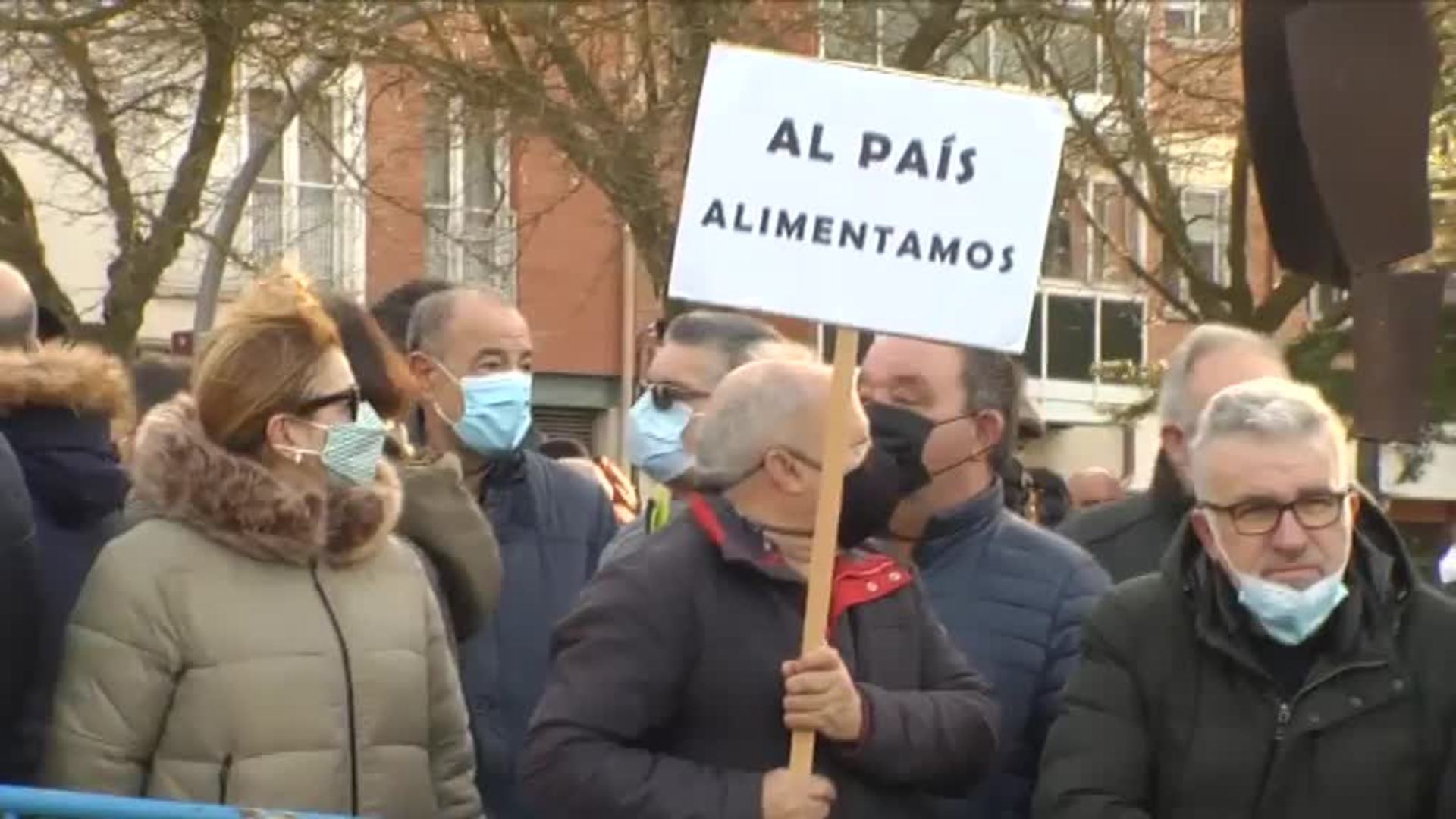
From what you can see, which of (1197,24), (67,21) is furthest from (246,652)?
(1197,24)

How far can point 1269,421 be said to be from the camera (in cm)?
513

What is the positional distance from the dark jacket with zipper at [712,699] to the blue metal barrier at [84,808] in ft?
2.13

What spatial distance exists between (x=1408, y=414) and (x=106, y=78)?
13619 millimetres

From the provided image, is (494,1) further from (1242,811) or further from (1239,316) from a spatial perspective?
(1242,811)

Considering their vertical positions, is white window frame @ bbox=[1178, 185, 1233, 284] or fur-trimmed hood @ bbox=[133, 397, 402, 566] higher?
fur-trimmed hood @ bbox=[133, 397, 402, 566]

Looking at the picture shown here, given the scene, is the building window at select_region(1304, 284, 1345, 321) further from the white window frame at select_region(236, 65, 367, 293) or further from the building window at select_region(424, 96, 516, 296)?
the white window frame at select_region(236, 65, 367, 293)

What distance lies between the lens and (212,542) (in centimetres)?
546

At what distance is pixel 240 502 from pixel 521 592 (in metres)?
1.42

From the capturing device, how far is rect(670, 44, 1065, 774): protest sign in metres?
5.15

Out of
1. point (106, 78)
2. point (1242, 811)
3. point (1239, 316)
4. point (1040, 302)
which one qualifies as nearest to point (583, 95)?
point (106, 78)

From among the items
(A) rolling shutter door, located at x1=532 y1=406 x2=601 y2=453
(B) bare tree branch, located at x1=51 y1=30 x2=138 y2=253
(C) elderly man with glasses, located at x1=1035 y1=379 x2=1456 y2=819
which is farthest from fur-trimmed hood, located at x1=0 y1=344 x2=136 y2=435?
(A) rolling shutter door, located at x1=532 y1=406 x2=601 y2=453

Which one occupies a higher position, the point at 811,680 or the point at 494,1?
the point at 494,1

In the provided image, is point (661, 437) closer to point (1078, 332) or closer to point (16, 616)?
point (16, 616)

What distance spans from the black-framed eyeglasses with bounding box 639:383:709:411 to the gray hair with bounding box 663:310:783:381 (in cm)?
6
